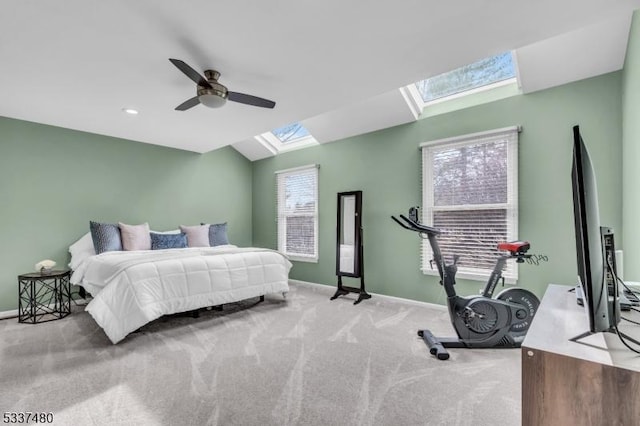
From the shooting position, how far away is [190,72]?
2197 millimetres

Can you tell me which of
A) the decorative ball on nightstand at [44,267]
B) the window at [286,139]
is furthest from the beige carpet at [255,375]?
the window at [286,139]

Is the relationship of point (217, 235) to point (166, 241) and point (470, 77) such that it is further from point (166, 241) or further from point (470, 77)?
point (470, 77)

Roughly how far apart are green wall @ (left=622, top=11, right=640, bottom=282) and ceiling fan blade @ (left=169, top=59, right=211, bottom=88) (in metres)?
2.92

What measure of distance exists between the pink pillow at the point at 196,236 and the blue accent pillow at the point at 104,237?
35.9 inches

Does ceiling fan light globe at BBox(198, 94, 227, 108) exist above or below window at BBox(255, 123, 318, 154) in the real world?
below

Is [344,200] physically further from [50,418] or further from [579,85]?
[50,418]

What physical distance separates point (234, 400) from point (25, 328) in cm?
278

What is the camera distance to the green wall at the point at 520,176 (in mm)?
2666

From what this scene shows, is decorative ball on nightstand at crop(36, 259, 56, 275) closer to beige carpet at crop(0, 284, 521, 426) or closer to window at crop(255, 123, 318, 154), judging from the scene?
beige carpet at crop(0, 284, 521, 426)

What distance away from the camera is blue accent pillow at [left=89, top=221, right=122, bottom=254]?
3803mm

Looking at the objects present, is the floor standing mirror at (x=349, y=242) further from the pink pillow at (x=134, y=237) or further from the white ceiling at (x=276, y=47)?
the pink pillow at (x=134, y=237)

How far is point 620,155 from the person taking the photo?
8.43ft

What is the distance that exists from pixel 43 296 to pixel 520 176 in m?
5.68

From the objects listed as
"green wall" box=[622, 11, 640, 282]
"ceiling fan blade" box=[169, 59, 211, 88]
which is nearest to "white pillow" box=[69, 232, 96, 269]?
"ceiling fan blade" box=[169, 59, 211, 88]
